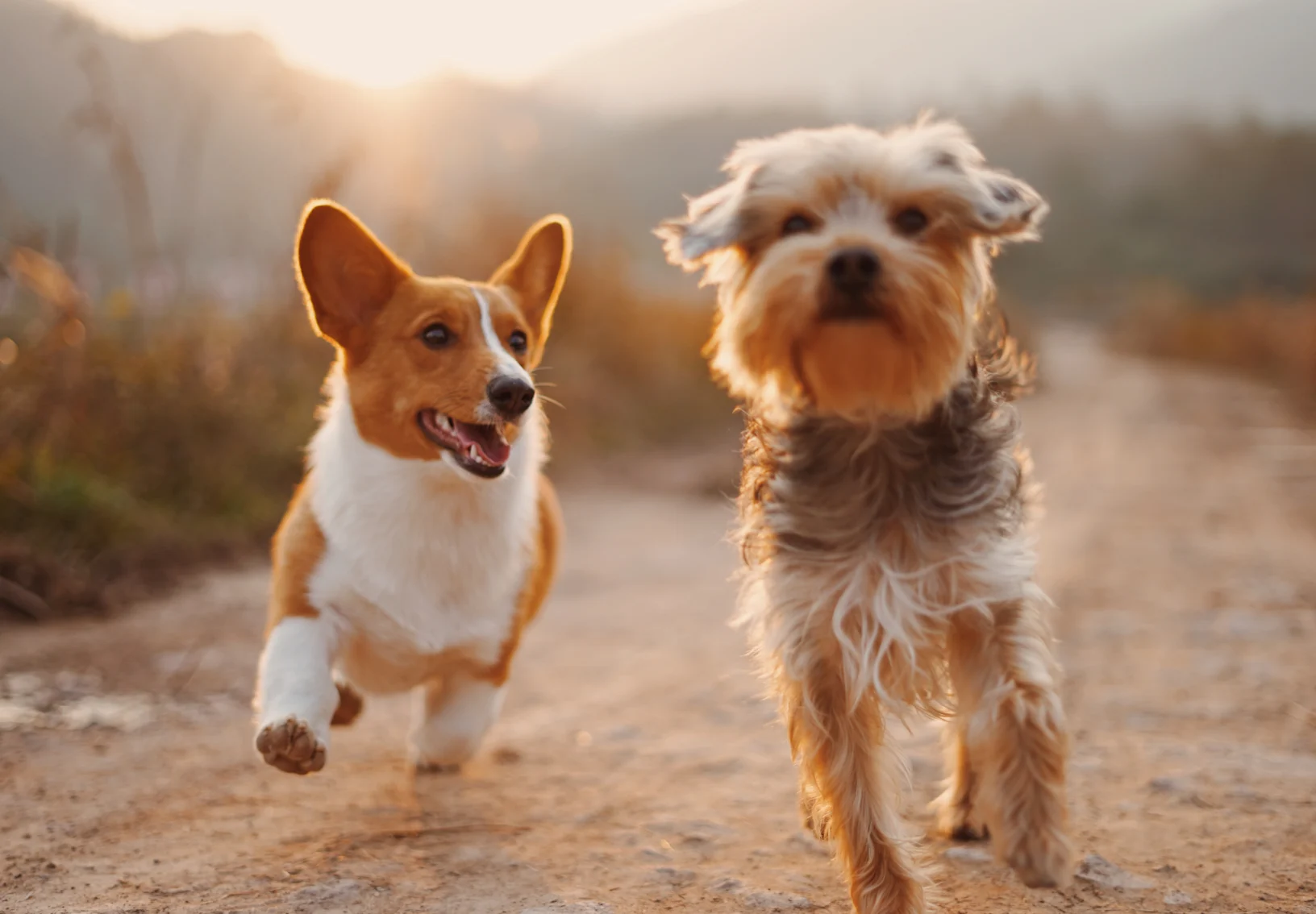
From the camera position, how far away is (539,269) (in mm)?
4715

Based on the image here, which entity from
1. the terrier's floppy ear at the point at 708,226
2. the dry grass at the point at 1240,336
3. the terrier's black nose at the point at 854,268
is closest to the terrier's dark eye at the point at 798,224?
the terrier's floppy ear at the point at 708,226

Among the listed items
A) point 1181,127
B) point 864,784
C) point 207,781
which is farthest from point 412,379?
point 1181,127

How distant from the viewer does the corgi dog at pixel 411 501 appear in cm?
391

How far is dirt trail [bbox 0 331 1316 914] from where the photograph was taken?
331 centimetres

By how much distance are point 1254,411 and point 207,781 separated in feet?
57.2

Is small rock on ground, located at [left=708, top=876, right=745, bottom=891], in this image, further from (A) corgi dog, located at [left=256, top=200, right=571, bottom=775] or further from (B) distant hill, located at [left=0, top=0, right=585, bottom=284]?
(B) distant hill, located at [left=0, top=0, right=585, bottom=284]

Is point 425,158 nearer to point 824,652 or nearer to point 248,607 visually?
point 248,607

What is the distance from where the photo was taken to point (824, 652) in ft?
10.6

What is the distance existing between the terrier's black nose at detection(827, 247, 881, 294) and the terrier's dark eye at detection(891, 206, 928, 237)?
0.85 ft

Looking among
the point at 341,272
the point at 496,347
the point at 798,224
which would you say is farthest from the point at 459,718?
the point at 798,224

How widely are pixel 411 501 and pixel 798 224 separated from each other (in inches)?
67.7

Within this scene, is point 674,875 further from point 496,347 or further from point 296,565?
point 496,347

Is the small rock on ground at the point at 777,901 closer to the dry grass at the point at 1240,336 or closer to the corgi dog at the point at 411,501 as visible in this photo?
the corgi dog at the point at 411,501

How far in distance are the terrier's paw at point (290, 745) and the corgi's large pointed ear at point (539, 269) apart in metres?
1.90
